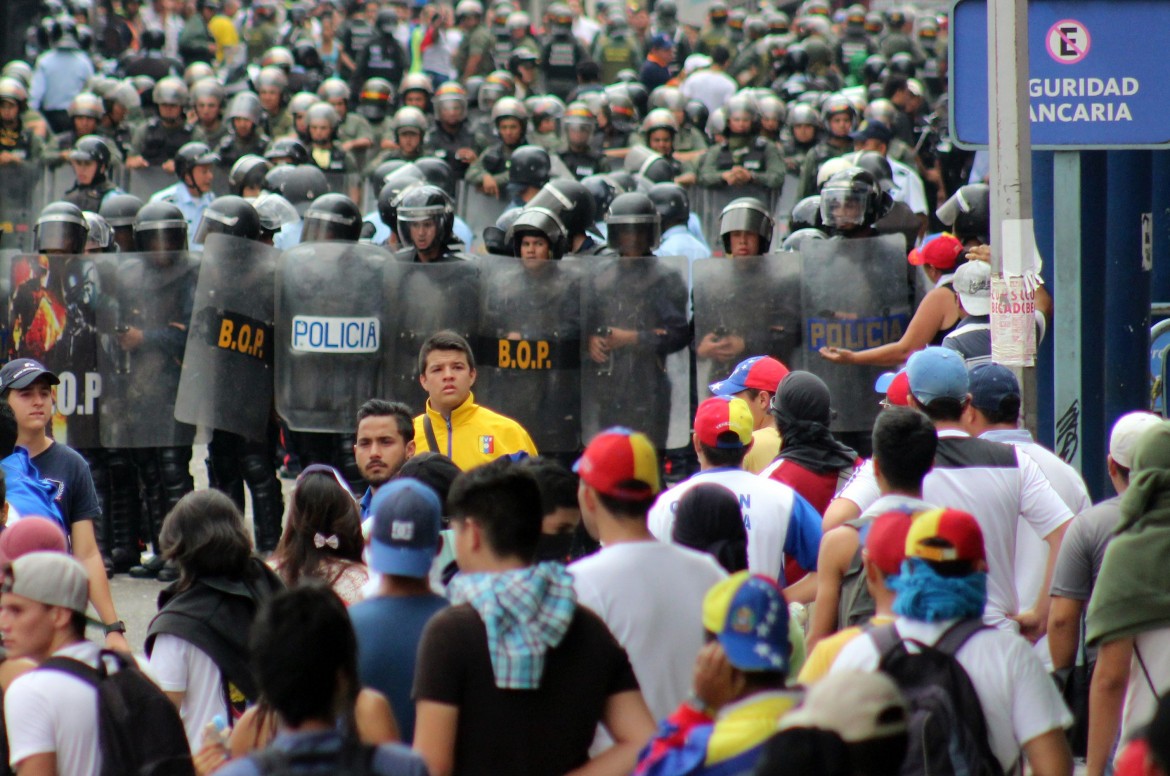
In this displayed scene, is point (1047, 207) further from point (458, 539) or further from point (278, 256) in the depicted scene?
point (458, 539)

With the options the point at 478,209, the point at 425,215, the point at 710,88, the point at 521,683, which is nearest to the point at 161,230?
the point at 425,215

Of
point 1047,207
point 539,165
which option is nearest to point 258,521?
point 1047,207

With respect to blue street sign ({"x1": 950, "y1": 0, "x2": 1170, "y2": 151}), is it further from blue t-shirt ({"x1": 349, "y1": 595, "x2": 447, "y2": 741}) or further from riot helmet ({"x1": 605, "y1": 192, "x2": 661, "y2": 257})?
riot helmet ({"x1": 605, "y1": 192, "x2": 661, "y2": 257})

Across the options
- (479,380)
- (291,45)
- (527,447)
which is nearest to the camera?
(527,447)

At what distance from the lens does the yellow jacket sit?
731 centimetres

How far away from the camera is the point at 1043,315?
7648 mm

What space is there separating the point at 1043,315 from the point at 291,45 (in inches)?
742

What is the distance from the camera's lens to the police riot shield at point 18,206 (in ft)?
52.4

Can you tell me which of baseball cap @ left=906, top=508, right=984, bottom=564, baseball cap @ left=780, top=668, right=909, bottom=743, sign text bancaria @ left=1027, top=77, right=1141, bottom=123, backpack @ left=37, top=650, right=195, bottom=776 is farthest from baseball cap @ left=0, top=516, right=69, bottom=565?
sign text bancaria @ left=1027, top=77, right=1141, bottom=123

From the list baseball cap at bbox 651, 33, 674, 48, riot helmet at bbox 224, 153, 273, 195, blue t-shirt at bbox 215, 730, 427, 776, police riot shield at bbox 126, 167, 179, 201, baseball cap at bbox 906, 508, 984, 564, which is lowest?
blue t-shirt at bbox 215, 730, 427, 776

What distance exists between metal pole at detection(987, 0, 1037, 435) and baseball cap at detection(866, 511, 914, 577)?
1.85 m

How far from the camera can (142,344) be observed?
974cm

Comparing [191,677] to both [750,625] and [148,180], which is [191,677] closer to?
[750,625]

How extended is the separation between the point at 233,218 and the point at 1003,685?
269 inches
